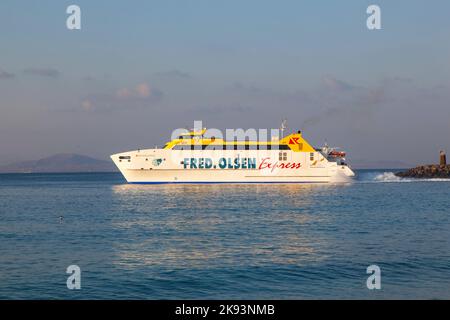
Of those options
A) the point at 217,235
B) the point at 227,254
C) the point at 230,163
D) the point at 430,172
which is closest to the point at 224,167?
the point at 230,163

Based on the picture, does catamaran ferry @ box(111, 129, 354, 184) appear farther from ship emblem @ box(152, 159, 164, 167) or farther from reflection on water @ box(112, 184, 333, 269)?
reflection on water @ box(112, 184, 333, 269)

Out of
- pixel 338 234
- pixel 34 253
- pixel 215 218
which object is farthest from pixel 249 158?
pixel 34 253

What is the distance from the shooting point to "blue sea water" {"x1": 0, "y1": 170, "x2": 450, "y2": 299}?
14602 mm

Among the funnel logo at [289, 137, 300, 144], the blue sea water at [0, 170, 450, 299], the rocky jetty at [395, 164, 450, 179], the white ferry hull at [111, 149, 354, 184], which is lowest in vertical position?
the blue sea water at [0, 170, 450, 299]

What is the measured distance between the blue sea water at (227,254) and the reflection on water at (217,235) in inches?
2.2

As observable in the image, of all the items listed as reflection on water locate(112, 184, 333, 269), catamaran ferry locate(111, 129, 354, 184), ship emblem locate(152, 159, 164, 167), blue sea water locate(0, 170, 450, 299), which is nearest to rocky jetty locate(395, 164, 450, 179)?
catamaran ferry locate(111, 129, 354, 184)

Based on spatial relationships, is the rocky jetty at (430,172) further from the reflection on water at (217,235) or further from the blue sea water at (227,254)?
the blue sea water at (227,254)

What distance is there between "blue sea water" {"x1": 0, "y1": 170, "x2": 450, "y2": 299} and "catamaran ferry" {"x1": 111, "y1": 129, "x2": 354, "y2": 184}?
112 ft

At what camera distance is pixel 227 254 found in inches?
777

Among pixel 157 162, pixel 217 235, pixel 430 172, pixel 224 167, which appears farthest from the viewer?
pixel 430 172

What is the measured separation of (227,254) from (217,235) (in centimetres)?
533

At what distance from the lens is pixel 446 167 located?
4589 inches

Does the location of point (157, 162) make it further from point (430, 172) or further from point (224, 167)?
point (430, 172)
